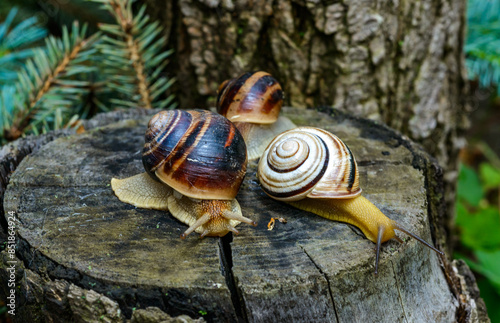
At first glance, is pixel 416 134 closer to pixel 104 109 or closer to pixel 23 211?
pixel 104 109

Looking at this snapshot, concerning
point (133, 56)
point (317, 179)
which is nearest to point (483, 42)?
point (317, 179)

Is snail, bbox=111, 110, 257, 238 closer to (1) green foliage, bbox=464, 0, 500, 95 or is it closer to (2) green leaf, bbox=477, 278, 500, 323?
(2) green leaf, bbox=477, 278, 500, 323

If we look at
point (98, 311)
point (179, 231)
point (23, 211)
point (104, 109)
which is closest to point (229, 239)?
point (179, 231)

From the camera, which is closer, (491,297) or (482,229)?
(491,297)

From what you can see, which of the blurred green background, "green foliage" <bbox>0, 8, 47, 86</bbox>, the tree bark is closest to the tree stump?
the blurred green background

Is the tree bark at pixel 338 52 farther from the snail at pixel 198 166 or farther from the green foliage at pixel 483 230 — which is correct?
the snail at pixel 198 166

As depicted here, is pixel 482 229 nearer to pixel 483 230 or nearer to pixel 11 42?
pixel 483 230

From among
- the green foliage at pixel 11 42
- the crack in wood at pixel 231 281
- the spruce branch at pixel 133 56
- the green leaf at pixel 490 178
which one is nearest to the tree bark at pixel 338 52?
the spruce branch at pixel 133 56
